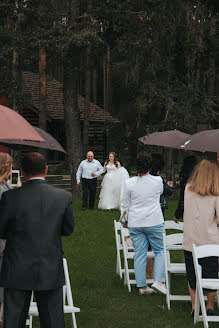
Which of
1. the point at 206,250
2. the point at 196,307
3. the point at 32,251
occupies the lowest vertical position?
the point at 196,307

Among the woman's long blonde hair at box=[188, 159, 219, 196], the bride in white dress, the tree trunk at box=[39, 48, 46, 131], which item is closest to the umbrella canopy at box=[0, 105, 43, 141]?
the woman's long blonde hair at box=[188, 159, 219, 196]

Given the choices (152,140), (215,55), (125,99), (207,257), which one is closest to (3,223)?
(207,257)

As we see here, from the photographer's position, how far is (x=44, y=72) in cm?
3678

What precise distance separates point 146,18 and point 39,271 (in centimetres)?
1960

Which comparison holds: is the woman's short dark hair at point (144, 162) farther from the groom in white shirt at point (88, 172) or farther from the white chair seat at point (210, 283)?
the groom in white shirt at point (88, 172)

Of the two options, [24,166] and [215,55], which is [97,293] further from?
[215,55]

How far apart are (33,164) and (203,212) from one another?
2.79m

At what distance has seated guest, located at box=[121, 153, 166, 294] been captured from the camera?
9578mm

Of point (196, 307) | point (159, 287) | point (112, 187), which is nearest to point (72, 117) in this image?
point (112, 187)

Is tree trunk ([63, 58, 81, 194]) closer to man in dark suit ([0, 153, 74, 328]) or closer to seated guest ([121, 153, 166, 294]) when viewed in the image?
seated guest ([121, 153, 166, 294])

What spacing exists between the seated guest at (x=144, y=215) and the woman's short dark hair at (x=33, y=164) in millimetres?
3596

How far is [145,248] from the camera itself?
9.82 m

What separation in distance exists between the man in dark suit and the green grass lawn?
7.90 feet

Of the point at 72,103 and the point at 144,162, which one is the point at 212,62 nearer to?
the point at 72,103
